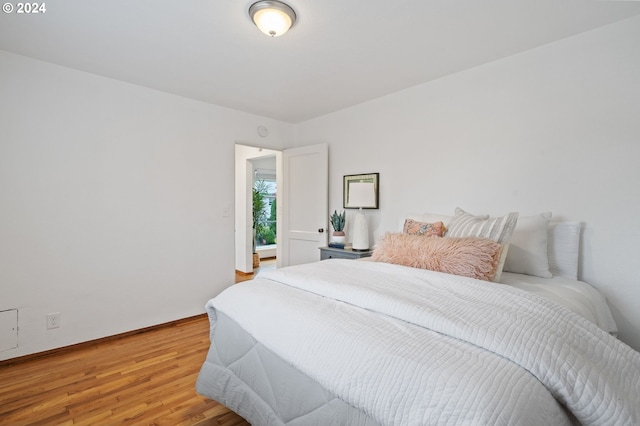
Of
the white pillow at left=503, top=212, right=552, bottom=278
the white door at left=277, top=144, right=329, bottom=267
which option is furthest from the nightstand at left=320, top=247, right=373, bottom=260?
the white pillow at left=503, top=212, right=552, bottom=278

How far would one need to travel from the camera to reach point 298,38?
209 centimetres

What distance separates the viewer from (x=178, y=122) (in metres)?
3.18

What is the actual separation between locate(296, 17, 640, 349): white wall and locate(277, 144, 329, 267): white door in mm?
873

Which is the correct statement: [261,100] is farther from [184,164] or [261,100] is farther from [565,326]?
[565,326]

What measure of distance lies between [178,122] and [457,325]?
3136 mm

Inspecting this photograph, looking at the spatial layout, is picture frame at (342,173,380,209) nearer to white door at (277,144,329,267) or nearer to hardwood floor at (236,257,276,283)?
white door at (277,144,329,267)

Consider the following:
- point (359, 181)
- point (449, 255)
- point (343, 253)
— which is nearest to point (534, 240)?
point (449, 255)

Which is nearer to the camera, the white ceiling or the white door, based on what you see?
the white ceiling

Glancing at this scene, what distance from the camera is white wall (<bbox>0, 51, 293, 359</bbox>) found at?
2.39 m

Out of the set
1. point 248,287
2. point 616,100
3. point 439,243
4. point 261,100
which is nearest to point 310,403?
point 248,287

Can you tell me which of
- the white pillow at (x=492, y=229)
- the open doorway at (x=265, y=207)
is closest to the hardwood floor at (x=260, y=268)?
the open doorway at (x=265, y=207)

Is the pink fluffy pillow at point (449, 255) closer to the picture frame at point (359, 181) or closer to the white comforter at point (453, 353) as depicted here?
the white comforter at point (453, 353)

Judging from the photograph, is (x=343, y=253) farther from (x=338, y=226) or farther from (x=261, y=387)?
(x=261, y=387)

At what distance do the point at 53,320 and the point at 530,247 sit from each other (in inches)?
141
